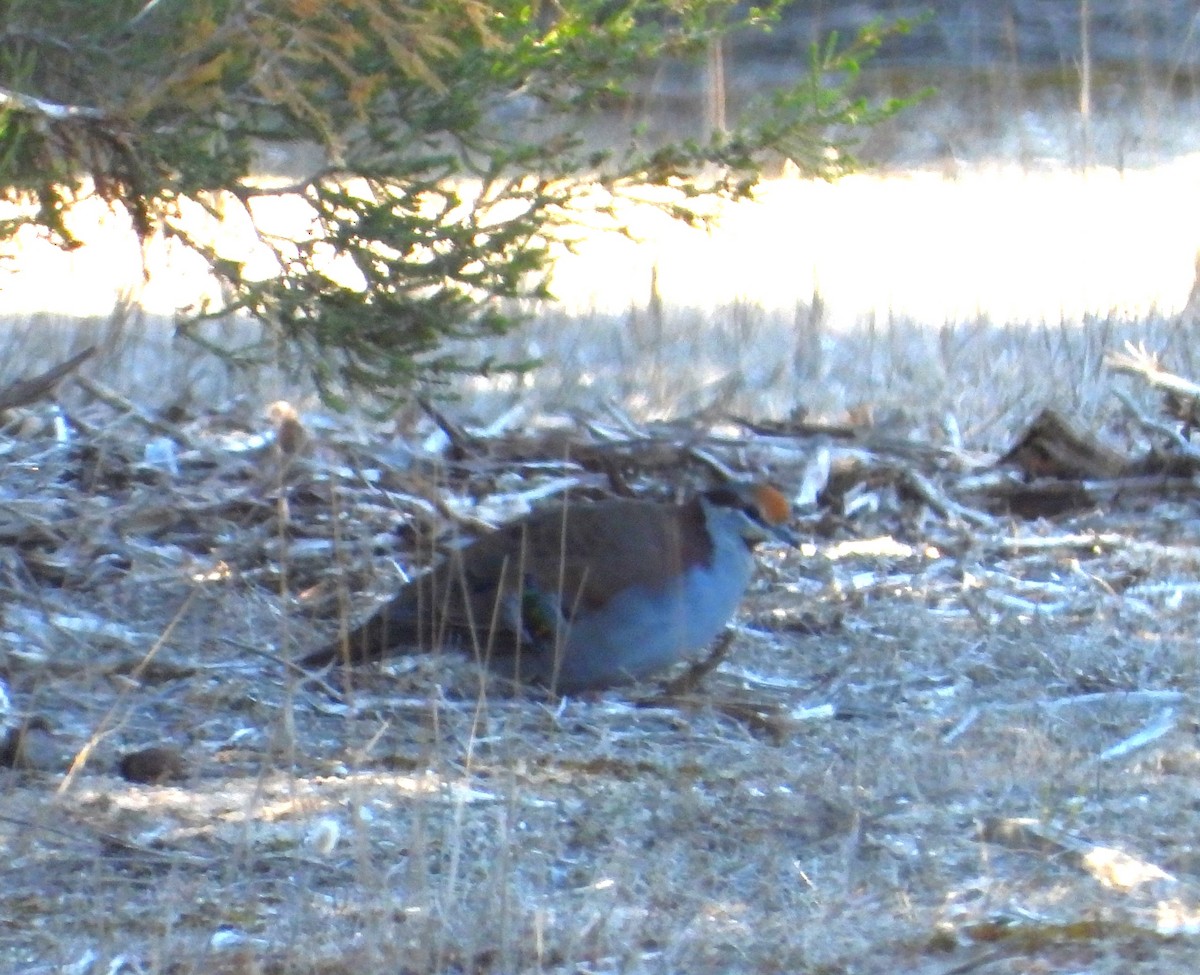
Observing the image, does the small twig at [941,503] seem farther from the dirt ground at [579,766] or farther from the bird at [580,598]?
the bird at [580,598]

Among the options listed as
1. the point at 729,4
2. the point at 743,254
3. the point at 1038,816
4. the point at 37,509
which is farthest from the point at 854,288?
the point at 1038,816

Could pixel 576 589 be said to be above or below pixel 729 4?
below

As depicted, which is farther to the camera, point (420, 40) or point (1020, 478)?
point (1020, 478)

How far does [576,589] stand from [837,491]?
87.1 inches

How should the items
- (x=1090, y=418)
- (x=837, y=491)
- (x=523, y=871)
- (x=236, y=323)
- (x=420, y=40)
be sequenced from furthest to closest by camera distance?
(x=236, y=323)
(x=1090, y=418)
(x=837, y=491)
(x=420, y=40)
(x=523, y=871)

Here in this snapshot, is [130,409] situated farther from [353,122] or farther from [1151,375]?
[1151,375]

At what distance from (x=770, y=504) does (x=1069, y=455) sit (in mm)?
2379

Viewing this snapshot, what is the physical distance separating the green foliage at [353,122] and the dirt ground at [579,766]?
73 cm

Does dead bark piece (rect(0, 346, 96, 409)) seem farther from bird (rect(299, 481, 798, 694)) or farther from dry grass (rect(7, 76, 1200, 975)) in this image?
bird (rect(299, 481, 798, 694))

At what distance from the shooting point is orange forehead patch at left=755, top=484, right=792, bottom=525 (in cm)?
494

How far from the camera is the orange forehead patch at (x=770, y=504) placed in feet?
16.2

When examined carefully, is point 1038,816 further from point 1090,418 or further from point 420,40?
point 1090,418

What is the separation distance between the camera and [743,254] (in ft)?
41.6

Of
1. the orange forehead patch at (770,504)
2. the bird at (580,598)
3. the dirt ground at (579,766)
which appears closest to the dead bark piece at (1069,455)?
the dirt ground at (579,766)
